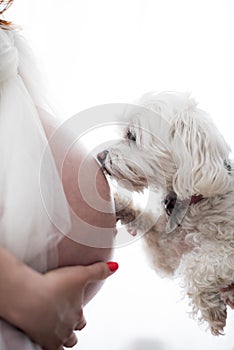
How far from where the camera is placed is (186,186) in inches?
46.0

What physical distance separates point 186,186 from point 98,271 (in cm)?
40

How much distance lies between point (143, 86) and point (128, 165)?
1.60 feet

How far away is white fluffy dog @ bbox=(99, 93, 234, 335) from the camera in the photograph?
1152mm

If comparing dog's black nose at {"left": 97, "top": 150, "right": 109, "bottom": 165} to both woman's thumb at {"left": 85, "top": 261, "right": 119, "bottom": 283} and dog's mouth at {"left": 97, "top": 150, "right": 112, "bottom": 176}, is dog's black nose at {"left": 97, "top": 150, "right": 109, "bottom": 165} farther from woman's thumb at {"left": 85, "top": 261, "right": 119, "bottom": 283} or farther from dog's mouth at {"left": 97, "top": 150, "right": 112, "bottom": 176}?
woman's thumb at {"left": 85, "top": 261, "right": 119, "bottom": 283}

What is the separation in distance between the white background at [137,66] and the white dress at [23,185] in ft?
2.21

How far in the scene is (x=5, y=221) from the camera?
79cm

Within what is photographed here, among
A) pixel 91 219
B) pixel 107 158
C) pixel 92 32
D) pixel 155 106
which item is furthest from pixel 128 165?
pixel 92 32

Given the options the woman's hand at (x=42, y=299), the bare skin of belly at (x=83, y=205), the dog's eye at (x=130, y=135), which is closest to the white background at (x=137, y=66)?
the dog's eye at (x=130, y=135)

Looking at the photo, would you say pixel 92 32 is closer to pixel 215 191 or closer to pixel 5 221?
pixel 215 191

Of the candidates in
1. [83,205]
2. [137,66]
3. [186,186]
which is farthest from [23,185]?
[137,66]

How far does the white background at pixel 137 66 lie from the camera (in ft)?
5.16

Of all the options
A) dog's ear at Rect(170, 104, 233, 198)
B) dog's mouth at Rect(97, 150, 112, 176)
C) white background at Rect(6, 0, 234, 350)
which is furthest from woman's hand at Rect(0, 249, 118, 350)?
white background at Rect(6, 0, 234, 350)

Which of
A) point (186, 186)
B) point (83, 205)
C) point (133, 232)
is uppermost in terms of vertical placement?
point (83, 205)

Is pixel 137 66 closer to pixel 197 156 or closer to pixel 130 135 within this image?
pixel 130 135
